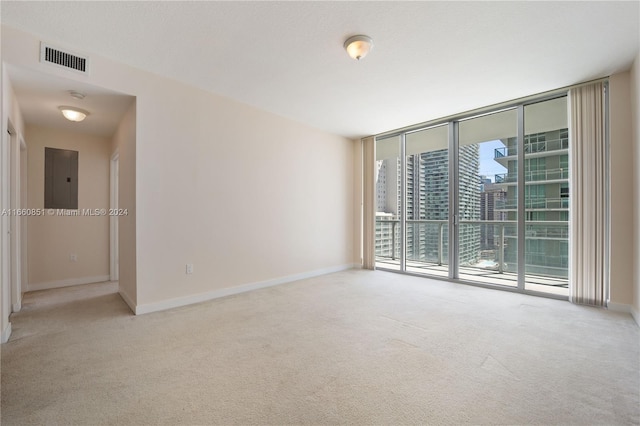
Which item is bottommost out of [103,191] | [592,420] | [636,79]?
[592,420]

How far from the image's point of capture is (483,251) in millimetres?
4527

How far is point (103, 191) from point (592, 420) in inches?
242

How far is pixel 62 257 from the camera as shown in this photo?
437cm

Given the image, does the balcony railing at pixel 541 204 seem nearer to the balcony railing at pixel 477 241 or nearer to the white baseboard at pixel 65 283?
the balcony railing at pixel 477 241

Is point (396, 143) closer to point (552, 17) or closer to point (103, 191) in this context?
point (552, 17)

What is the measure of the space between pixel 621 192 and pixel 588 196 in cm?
28

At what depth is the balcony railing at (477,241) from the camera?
3.87m

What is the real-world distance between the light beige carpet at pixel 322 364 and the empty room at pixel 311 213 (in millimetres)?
20

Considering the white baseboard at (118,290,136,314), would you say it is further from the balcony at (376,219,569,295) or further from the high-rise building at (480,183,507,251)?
the high-rise building at (480,183,507,251)

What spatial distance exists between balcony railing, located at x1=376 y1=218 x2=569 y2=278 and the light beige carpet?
736 millimetres

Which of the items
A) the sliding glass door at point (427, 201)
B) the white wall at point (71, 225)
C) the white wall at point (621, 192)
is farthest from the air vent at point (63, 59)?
the white wall at point (621, 192)

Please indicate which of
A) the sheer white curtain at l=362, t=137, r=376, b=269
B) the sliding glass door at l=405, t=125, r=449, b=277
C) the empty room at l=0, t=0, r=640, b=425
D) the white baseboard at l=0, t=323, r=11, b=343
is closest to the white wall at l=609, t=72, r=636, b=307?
the empty room at l=0, t=0, r=640, b=425

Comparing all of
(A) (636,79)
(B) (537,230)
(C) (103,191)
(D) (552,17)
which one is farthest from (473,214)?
(C) (103,191)

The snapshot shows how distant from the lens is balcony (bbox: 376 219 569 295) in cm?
387
